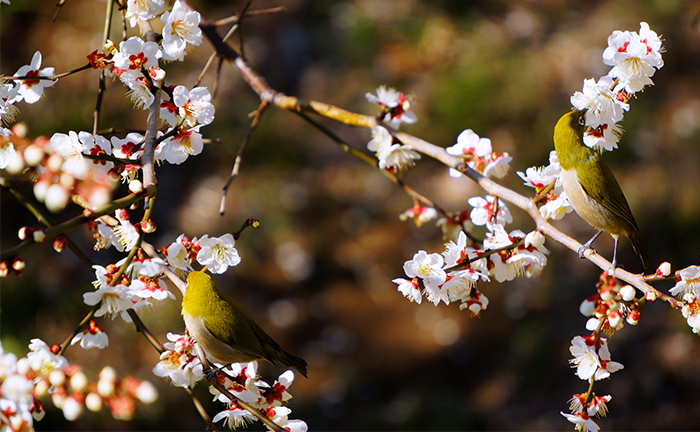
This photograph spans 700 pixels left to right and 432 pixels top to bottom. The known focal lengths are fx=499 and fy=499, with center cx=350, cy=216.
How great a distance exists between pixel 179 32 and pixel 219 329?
484 millimetres

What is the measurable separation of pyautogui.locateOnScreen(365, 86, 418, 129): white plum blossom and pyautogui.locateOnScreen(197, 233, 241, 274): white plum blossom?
1.06ft

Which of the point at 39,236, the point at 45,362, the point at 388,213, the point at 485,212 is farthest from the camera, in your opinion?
the point at 388,213

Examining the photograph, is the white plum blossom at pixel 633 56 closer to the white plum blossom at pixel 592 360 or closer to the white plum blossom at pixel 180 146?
the white plum blossom at pixel 592 360

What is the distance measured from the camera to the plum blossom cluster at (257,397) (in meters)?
0.72

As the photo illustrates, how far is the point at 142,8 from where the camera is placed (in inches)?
31.8

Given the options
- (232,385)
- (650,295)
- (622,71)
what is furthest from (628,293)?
(232,385)

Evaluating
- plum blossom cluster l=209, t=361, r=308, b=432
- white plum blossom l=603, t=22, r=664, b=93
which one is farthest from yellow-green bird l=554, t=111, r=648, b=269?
plum blossom cluster l=209, t=361, r=308, b=432

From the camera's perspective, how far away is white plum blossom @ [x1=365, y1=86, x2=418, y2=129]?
81 cm

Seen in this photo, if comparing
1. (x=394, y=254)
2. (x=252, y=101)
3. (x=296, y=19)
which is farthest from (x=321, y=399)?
(x=296, y=19)

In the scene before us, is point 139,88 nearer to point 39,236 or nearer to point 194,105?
point 194,105

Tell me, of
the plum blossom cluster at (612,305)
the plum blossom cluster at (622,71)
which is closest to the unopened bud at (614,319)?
the plum blossom cluster at (612,305)

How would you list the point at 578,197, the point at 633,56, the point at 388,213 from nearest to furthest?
the point at 633,56, the point at 578,197, the point at 388,213

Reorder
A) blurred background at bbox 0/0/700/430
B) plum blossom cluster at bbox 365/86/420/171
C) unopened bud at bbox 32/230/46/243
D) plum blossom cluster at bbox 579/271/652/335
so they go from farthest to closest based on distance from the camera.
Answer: blurred background at bbox 0/0/700/430
plum blossom cluster at bbox 365/86/420/171
plum blossom cluster at bbox 579/271/652/335
unopened bud at bbox 32/230/46/243

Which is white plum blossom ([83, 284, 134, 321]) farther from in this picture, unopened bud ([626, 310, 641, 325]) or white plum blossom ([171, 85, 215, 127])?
unopened bud ([626, 310, 641, 325])
